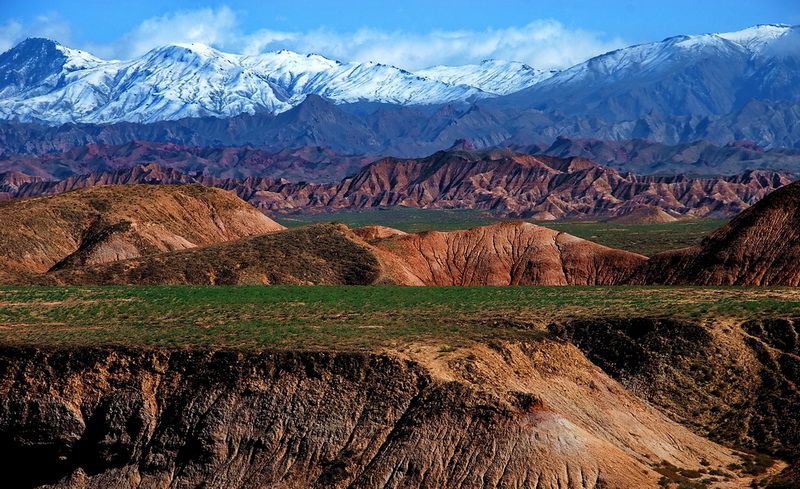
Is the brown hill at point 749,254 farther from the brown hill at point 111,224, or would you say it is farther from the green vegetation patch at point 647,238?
the brown hill at point 111,224

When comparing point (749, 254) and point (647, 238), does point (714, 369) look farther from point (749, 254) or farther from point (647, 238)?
point (647, 238)

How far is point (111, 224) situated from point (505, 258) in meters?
40.6

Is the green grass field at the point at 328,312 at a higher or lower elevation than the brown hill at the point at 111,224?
lower

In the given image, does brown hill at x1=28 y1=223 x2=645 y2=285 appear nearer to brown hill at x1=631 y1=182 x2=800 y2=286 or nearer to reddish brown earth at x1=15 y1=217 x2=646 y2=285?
reddish brown earth at x1=15 y1=217 x2=646 y2=285

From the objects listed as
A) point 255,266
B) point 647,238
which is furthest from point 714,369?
point 647,238

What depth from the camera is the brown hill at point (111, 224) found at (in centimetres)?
9950

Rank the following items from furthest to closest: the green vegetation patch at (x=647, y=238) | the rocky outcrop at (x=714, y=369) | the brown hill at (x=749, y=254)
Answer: the green vegetation patch at (x=647, y=238) < the brown hill at (x=749, y=254) < the rocky outcrop at (x=714, y=369)

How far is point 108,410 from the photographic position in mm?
42156

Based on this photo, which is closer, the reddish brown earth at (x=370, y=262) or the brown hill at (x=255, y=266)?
the brown hill at (x=255, y=266)

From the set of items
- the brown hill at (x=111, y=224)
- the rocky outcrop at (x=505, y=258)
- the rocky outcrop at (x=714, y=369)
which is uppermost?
the brown hill at (x=111, y=224)

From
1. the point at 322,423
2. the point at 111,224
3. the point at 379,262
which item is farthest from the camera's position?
the point at 111,224

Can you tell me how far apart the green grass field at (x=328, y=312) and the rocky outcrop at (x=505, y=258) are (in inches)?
1023

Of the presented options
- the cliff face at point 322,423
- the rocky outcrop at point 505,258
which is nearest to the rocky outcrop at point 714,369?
the cliff face at point 322,423

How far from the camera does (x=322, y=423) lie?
40406mm
